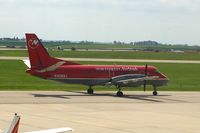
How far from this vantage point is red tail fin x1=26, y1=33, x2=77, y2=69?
56.1 meters

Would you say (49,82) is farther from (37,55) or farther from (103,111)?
(103,111)

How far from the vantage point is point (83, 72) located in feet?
191

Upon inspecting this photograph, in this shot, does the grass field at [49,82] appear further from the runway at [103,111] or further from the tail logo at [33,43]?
the tail logo at [33,43]

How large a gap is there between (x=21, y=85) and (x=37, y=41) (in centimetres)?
1230

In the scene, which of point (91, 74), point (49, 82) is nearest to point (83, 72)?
point (91, 74)

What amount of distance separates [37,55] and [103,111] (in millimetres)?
15487

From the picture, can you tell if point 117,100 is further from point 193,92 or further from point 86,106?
point 193,92

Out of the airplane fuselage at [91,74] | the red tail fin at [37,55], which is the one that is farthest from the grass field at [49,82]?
the red tail fin at [37,55]

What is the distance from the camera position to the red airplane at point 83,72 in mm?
56219

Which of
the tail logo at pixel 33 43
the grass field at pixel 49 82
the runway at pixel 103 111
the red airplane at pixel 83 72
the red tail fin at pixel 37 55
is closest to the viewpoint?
the runway at pixel 103 111

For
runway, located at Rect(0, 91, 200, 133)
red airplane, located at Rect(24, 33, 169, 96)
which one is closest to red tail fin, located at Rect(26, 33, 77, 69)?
red airplane, located at Rect(24, 33, 169, 96)

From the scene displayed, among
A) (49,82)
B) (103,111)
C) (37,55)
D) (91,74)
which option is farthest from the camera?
(49,82)

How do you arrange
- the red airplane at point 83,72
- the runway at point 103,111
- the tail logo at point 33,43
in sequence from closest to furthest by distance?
the runway at point 103,111
the red airplane at point 83,72
the tail logo at point 33,43

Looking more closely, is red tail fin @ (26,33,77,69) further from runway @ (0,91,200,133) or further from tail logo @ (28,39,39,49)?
runway @ (0,91,200,133)
